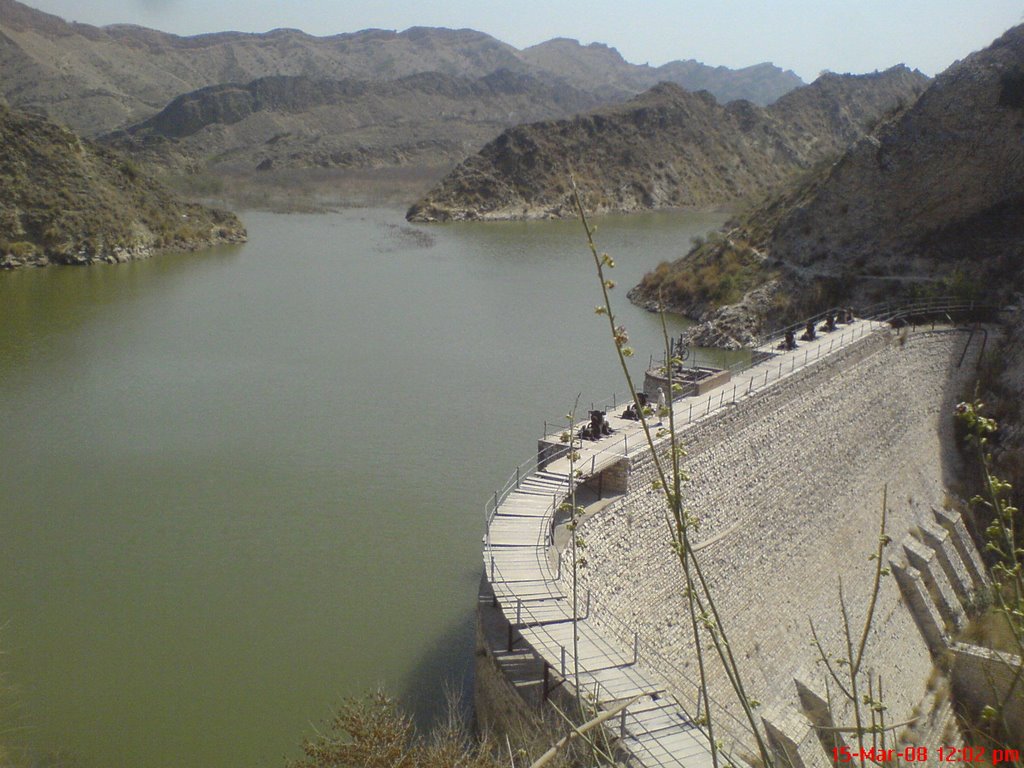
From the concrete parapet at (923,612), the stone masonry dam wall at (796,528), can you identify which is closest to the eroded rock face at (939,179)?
the stone masonry dam wall at (796,528)

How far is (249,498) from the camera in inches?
679

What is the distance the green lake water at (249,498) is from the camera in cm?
1200

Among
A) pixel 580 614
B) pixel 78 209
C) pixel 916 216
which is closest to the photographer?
pixel 580 614

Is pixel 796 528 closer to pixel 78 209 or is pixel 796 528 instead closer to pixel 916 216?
pixel 916 216

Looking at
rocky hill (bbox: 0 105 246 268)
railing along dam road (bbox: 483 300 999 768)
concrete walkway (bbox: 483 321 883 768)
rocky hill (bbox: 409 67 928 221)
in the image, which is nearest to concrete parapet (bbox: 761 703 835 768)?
railing along dam road (bbox: 483 300 999 768)

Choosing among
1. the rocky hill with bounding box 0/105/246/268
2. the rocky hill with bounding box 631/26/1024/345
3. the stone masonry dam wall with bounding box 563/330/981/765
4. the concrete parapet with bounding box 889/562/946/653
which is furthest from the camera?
the rocky hill with bounding box 0/105/246/268

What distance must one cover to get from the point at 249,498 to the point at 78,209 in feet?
132

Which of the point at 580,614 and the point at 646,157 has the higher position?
the point at 646,157

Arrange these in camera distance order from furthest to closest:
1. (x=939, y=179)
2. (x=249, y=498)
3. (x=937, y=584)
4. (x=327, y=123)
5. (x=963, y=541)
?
(x=327, y=123) → (x=939, y=179) → (x=963, y=541) → (x=249, y=498) → (x=937, y=584)

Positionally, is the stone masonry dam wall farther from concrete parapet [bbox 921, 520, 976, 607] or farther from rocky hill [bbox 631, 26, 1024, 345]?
rocky hill [bbox 631, 26, 1024, 345]

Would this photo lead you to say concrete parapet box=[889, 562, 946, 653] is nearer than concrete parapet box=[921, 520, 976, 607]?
Yes

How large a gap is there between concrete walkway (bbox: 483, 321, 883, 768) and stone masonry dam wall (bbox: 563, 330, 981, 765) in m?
0.56

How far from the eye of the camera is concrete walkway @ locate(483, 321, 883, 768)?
26.1ft

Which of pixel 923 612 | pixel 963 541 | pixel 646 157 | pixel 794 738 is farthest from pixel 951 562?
pixel 646 157
